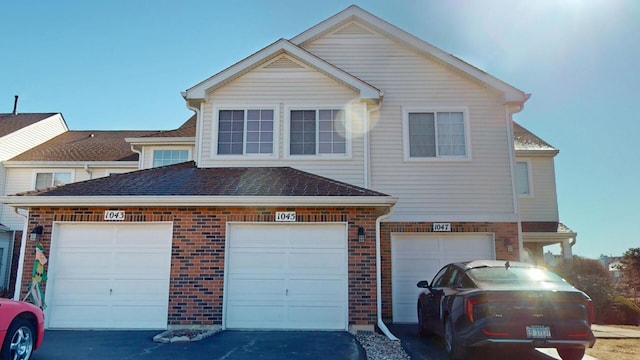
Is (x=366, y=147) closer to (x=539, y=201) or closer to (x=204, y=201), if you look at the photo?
(x=204, y=201)

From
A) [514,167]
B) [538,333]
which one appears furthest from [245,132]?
[538,333]

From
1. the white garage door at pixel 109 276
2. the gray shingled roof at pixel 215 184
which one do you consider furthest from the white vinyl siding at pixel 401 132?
the white garage door at pixel 109 276

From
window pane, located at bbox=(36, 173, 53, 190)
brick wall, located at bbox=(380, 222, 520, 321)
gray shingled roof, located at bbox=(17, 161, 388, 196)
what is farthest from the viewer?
window pane, located at bbox=(36, 173, 53, 190)

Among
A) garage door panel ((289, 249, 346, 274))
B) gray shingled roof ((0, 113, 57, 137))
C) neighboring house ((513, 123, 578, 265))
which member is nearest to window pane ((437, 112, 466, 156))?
neighboring house ((513, 123, 578, 265))

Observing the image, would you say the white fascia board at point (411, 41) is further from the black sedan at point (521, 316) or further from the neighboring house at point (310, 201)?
the black sedan at point (521, 316)

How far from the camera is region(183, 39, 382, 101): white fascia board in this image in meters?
11.7

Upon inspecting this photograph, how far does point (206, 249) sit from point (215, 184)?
1518 mm

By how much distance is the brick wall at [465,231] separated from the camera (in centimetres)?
1134

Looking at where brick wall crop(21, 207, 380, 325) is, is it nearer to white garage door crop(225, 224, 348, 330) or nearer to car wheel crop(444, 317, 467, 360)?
white garage door crop(225, 224, 348, 330)

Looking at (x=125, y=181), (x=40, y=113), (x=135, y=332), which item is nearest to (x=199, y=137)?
(x=125, y=181)

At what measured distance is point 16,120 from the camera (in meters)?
21.6

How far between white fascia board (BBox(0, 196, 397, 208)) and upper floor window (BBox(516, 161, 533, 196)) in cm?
816

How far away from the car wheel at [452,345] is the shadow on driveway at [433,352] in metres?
0.33

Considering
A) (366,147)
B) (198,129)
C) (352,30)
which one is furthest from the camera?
(352,30)
